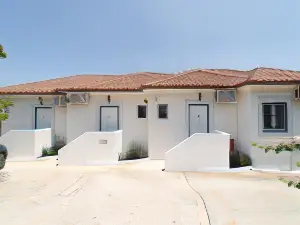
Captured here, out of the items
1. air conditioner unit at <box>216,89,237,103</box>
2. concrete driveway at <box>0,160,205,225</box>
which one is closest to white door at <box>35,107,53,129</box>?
concrete driveway at <box>0,160,205,225</box>

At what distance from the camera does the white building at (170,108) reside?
476 inches

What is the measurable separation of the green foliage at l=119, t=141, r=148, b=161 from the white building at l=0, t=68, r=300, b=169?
0.33 m

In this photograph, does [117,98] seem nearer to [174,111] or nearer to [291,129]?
[174,111]

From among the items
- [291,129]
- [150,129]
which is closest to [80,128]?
[150,129]

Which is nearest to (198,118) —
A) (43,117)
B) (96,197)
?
Answer: (96,197)

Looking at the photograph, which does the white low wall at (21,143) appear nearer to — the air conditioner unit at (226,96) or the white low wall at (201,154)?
the white low wall at (201,154)

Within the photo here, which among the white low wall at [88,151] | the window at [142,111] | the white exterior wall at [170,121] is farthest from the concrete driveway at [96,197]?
the window at [142,111]

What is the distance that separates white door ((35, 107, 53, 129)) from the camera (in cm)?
1758

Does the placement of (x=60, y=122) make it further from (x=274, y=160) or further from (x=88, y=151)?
(x=274, y=160)

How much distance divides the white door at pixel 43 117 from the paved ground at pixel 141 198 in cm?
658

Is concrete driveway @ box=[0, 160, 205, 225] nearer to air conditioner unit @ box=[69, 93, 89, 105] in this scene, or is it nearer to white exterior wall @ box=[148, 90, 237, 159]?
white exterior wall @ box=[148, 90, 237, 159]

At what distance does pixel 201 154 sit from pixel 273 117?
4.57 meters

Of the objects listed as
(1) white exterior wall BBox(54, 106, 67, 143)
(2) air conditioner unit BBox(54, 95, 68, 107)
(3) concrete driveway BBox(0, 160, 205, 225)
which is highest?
(2) air conditioner unit BBox(54, 95, 68, 107)

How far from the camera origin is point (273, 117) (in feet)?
40.8
